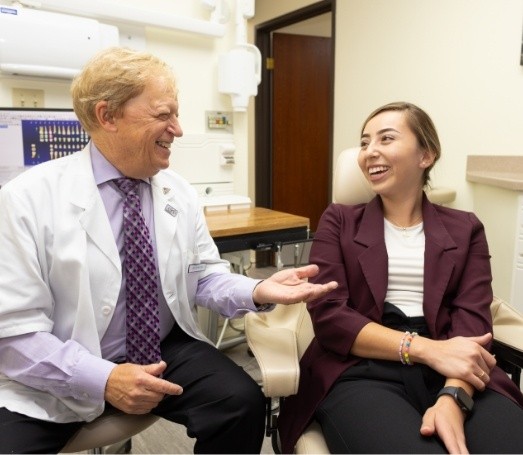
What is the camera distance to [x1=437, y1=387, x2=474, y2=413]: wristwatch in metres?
1.04

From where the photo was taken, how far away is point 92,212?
3.81ft

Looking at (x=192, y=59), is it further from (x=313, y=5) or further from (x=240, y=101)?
(x=313, y=5)

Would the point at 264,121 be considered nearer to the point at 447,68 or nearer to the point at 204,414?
the point at 447,68

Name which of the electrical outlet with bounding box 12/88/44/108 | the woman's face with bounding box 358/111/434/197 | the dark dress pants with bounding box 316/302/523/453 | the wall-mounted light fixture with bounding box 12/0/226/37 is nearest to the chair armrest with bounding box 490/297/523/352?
the dark dress pants with bounding box 316/302/523/453

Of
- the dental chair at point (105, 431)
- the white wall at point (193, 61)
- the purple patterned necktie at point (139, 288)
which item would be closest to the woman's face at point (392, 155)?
the purple patterned necktie at point (139, 288)

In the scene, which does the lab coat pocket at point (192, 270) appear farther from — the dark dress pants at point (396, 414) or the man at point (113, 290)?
the dark dress pants at point (396, 414)

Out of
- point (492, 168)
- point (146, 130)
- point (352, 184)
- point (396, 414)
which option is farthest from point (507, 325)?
point (492, 168)

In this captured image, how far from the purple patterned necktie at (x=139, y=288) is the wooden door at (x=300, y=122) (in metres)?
3.50

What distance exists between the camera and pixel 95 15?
7.21 ft

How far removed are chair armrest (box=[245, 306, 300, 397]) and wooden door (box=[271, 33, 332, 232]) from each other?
3.38m

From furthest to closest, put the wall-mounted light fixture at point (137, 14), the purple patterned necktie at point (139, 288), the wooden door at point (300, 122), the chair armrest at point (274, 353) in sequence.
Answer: the wooden door at point (300, 122), the wall-mounted light fixture at point (137, 14), the purple patterned necktie at point (139, 288), the chair armrest at point (274, 353)

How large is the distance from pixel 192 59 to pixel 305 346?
5.82 ft

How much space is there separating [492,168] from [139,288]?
2.25 metres

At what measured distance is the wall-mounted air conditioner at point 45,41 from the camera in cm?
196
